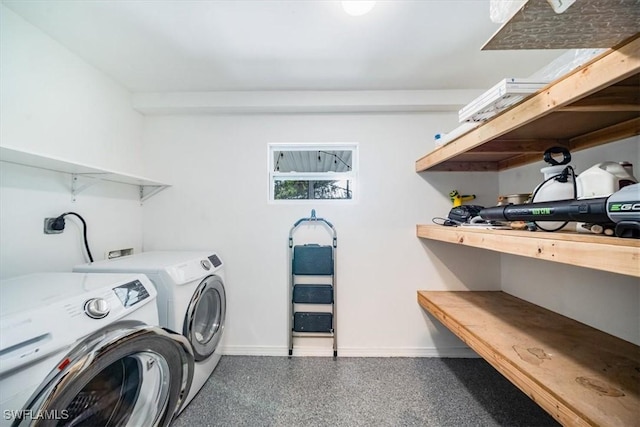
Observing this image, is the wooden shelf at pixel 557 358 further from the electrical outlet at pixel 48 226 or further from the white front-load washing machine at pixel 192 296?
the electrical outlet at pixel 48 226

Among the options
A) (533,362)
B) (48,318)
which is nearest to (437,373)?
(533,362)

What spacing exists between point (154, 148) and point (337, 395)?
2.60 metres

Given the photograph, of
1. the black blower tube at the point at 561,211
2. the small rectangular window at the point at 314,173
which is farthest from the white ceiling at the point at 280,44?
the black blower tube at the point at 561,211

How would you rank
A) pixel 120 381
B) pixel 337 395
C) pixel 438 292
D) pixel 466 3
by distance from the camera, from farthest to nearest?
1. pixel 438 292
2. pixel 337 395
3. pixel 466 3
4. pixel 120 381

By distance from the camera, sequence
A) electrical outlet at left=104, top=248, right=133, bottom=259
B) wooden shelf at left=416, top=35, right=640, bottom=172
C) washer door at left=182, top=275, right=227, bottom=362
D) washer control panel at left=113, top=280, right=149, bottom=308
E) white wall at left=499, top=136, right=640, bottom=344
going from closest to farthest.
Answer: wooden shelf at left=416, top=35, right=640, bottom=172 < washer control panel at left=113, top=280, right=149, bottom=308 < white wall at left=499, top=136, right=640, bottom=344 < washer door at left=182, top=275, right=227, bottom=362 < electrical outlet at left=104, top=248, right=133, bottom=259

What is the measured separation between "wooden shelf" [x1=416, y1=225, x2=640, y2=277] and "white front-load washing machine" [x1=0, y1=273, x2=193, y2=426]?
1.65m

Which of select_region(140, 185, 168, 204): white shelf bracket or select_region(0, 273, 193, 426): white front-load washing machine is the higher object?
select_region(140, 185, 168, 204): white shelf bracket

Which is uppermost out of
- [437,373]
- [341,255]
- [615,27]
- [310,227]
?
[615,27]

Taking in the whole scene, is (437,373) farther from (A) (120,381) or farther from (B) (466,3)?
(B) (466,3)

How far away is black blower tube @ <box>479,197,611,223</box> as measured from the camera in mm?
801

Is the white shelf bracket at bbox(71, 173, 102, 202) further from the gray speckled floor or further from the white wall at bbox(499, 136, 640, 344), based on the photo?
the white wall at bbox(499, 136, 640, 344)

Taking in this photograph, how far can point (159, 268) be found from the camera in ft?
4.55

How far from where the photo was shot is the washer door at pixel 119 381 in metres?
0.73

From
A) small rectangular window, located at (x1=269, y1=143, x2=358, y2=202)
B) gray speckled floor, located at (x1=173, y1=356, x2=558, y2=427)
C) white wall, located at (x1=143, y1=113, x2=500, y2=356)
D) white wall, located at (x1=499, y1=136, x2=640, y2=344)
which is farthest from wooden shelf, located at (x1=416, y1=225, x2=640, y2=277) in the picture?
small rectangular window, located at (x1=269, y1=143, x2=358, y2=202)
